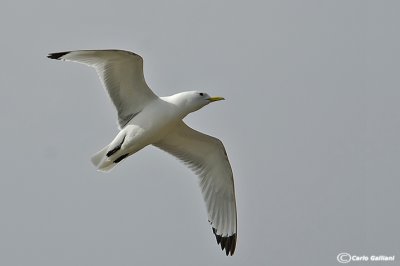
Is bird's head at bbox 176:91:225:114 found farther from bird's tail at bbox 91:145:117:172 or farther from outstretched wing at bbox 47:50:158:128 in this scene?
bird's tail at bbox 91:145:117:172

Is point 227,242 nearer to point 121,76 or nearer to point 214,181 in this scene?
point 214,181

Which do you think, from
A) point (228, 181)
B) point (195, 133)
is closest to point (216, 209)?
point (228, 181)

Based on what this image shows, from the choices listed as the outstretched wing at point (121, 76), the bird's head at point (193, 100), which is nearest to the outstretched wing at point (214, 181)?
the outstretched wing at point (121, 76)

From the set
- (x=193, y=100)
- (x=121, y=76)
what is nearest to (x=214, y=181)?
(x=193, y=100)

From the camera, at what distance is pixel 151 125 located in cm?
1095

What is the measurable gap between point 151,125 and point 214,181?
169 cm

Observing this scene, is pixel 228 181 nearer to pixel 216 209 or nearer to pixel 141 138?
pixel 216 209

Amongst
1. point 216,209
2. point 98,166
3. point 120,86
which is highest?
point 120,86

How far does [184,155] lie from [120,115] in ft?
4.37

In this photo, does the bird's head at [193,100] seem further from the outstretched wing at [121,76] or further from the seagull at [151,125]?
the outstretched wing at [121,76]

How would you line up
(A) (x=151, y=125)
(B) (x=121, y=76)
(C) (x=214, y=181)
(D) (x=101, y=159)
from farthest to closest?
(C) (x=214, y=181) → (D) (x=101, y=159) → (B) (x=121, y=76) → (A) (x=151, y=125)

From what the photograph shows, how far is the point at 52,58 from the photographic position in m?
10.5

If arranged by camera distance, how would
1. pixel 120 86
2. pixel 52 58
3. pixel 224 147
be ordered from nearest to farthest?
pixel 52 58 → pixel 120 86 → pixel 224 147

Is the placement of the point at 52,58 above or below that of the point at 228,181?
above
